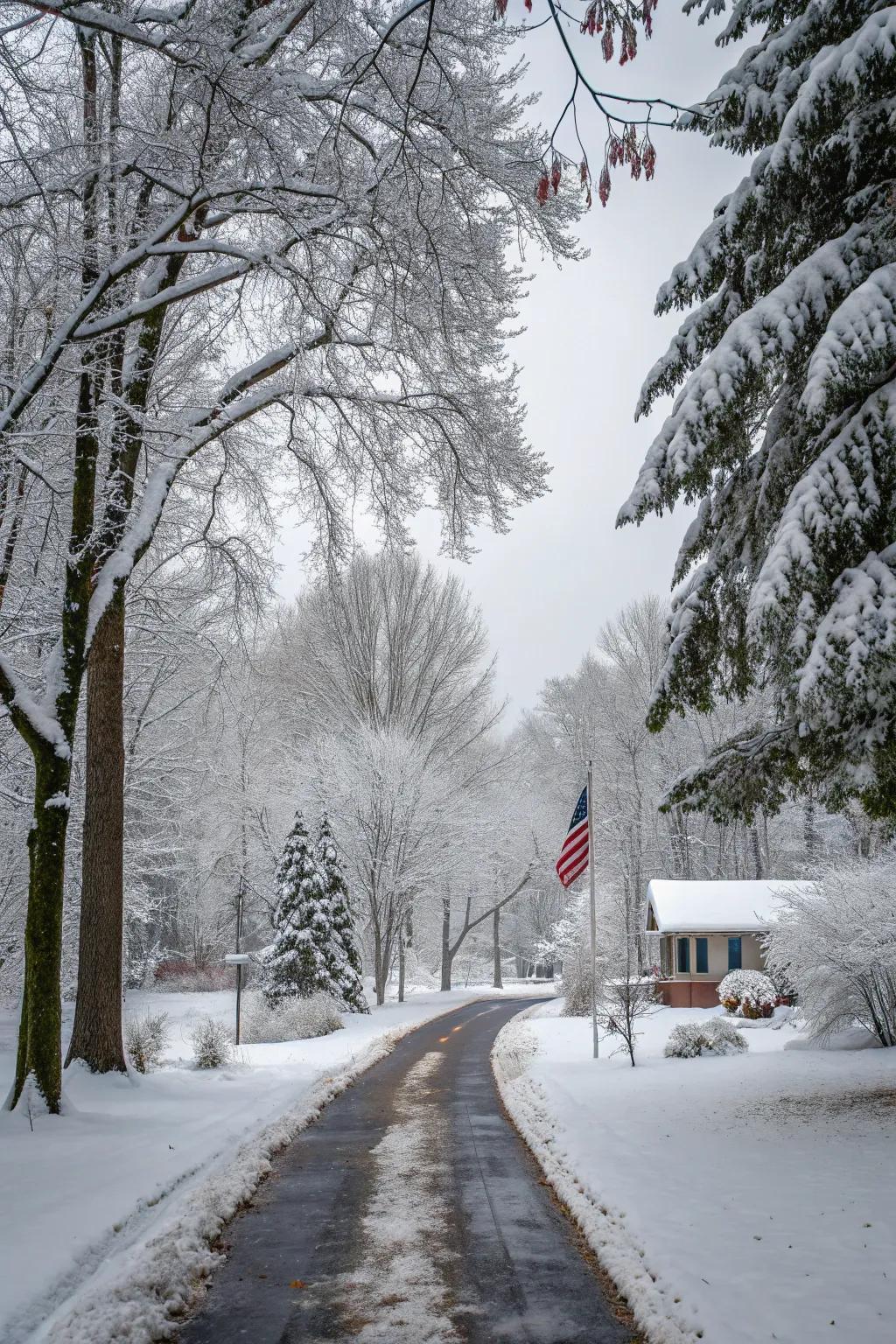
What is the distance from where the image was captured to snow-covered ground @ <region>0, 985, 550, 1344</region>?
450 centimetres

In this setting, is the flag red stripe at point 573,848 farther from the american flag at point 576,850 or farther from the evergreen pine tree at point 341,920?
the evergreen pine tree at point 341,920

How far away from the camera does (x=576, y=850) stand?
1543cm

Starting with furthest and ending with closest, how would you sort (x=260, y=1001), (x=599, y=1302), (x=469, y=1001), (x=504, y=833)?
(x=504, y=833)
(x=469, y=1001)
(x=260, y=1001)
(x=599, y=1302)

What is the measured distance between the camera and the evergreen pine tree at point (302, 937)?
22797 mm

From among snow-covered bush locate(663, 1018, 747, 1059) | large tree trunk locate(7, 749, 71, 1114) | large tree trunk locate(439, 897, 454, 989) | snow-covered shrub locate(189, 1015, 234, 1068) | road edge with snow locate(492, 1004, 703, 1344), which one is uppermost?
large tree trunk locate(7, 749, 71, 1114)

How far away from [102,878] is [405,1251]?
20.8ft

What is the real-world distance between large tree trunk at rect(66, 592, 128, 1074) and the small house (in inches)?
742

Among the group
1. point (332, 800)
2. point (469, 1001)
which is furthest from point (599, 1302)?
point (469, 1001)

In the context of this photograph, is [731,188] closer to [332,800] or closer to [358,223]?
[358,223]

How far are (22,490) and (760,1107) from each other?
11.0 meters

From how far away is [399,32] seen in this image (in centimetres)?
845

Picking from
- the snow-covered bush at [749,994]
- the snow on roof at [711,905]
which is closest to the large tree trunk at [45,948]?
the snow-covered bush at [749,994]

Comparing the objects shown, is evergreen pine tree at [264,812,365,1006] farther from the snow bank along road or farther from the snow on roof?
the snow bank along road

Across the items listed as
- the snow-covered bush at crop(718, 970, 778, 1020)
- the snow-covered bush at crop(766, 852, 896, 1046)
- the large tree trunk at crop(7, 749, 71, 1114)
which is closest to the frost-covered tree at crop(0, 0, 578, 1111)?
the large tree trunk at crop(7, 749, 71, 1114)
